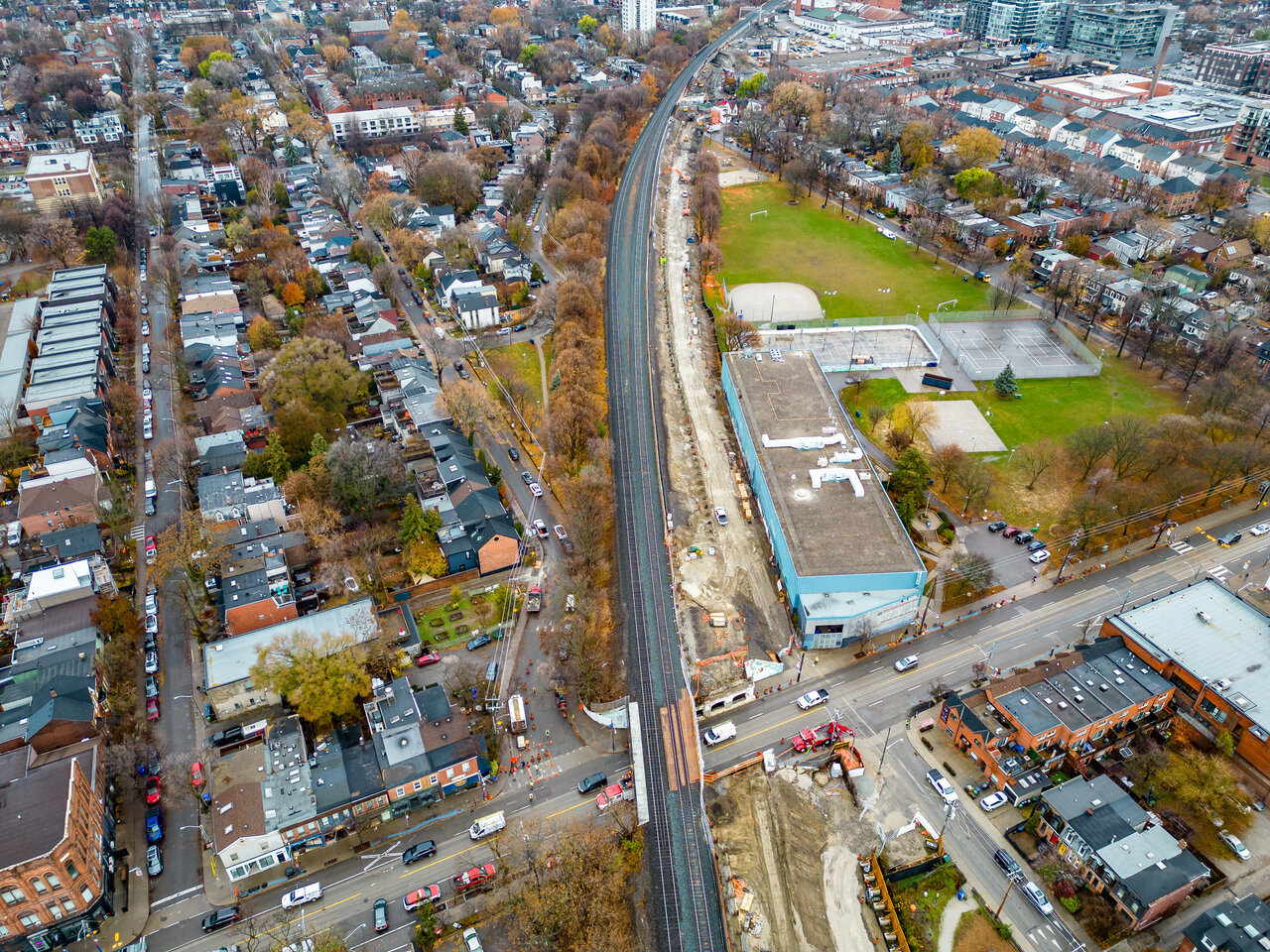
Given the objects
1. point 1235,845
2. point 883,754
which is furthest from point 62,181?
point 1235,845

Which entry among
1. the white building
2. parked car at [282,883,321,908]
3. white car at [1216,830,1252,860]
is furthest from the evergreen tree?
the white building

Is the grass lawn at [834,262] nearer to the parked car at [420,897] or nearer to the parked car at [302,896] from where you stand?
the parked car at [420,897]

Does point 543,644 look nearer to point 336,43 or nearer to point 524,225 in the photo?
point 524,225

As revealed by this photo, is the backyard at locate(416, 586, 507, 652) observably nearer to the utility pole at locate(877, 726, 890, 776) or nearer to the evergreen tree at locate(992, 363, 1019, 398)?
the utility pole at locate(877, 726, 890, 776)

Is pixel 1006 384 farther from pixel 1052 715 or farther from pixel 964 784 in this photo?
pixel 964 784

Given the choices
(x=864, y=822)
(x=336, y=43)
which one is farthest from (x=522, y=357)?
(x=336, y=43)

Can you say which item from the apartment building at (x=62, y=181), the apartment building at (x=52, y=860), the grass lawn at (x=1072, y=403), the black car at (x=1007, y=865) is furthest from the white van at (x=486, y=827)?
the apartment building at (x=62, y=181)
